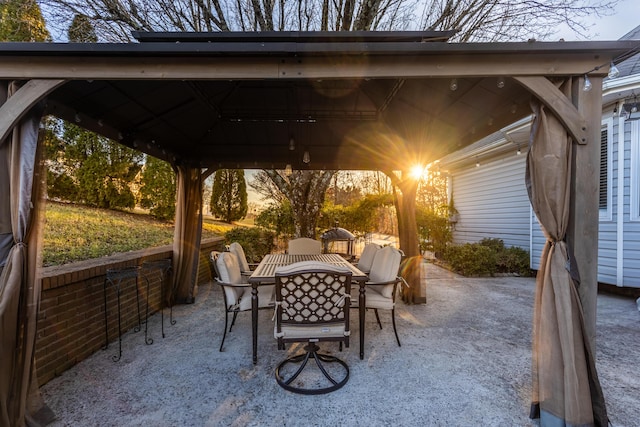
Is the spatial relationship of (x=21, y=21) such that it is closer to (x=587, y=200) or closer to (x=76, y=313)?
(x=76, y=313)

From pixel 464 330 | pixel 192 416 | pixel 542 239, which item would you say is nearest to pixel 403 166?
pixel 464 330

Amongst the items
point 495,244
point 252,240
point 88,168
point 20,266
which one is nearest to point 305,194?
point 252,240

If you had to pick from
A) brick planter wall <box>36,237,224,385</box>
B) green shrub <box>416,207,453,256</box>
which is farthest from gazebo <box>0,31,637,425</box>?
green shrub <box>416,207,453,256</box>

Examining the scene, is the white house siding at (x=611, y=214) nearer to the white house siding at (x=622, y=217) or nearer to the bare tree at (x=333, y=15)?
the white house siding at (x=622, y=217)

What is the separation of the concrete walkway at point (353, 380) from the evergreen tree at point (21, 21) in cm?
637

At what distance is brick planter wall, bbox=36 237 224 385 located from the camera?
2.45 meters

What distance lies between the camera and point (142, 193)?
7.99 m

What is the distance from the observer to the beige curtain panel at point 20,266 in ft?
6.06

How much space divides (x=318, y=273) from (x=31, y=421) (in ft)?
7.22

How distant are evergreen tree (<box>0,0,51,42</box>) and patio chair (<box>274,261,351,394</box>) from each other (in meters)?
7.22

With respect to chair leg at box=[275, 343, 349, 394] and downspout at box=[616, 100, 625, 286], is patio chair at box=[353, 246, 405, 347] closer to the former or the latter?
chair leg at box=[275, 343, 349, 394]

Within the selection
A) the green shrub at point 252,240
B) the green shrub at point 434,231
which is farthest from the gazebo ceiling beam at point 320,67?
the green shrub at point 434,231

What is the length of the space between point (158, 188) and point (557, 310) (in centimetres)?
880

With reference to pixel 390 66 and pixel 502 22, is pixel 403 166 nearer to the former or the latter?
pixel 390 66
